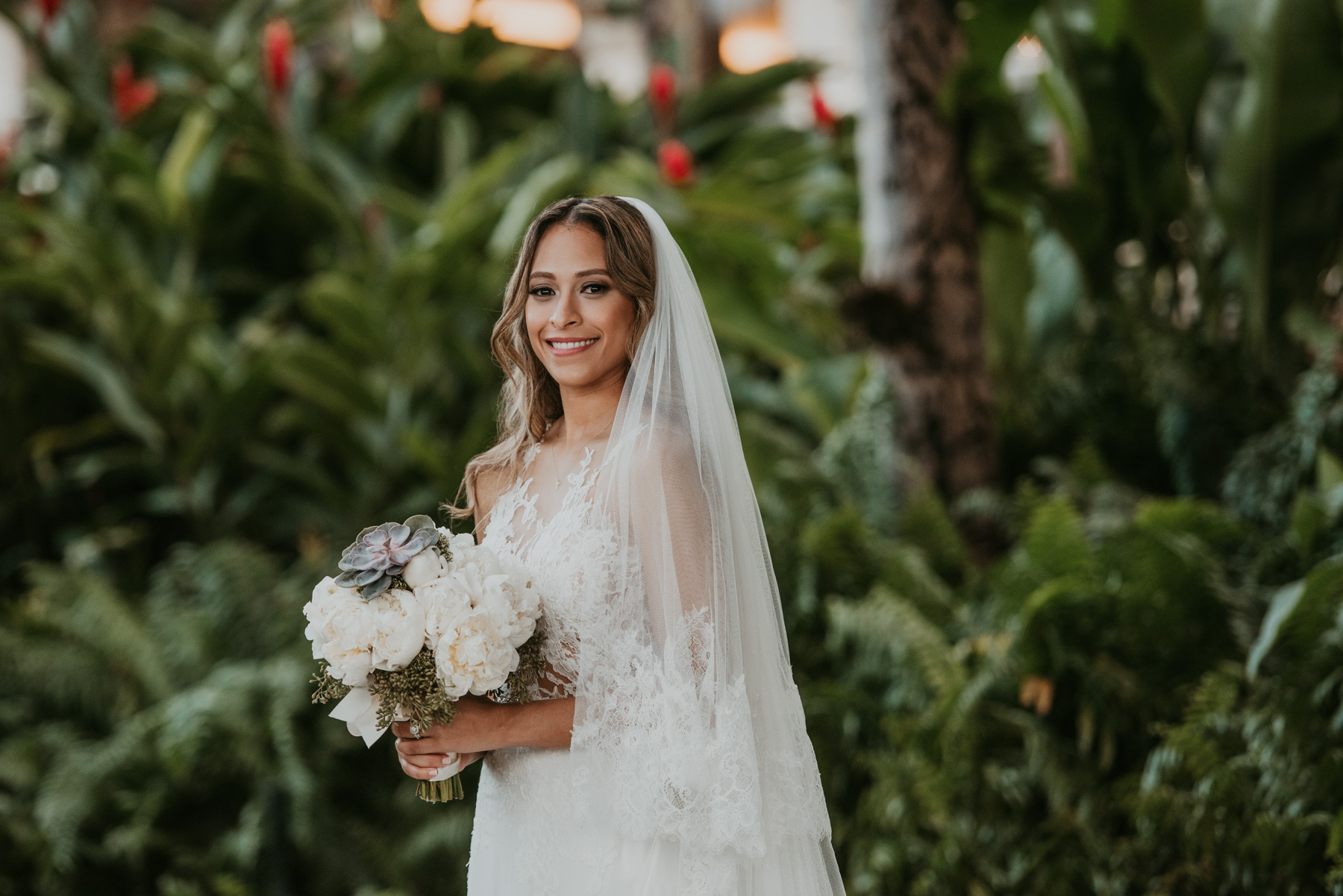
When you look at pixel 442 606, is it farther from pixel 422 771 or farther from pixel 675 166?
pixel 675 166

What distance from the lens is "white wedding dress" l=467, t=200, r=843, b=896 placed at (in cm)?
136

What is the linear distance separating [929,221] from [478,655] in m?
2.56

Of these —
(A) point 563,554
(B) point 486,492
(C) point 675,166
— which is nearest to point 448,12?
(C) point 675,166

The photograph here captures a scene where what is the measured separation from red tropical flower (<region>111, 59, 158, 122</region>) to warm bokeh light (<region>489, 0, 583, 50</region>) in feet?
8.10

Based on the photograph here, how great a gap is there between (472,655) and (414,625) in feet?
0.27

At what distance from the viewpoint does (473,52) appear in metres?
5.87

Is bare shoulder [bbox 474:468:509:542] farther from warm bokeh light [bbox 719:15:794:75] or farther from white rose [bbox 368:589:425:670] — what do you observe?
warm bokeh light [bbox 719:15:794:75]

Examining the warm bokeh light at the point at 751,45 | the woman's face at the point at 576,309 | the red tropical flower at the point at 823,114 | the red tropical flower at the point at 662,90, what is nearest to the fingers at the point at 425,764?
the woman's face at the point at 576,309

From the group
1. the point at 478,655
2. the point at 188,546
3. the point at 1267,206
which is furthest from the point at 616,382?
the point at 188,546

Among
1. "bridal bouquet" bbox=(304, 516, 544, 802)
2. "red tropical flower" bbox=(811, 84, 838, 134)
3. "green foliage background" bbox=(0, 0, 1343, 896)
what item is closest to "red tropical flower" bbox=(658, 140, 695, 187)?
"green foliage background" bbox=(0, 0, 1343, 896)

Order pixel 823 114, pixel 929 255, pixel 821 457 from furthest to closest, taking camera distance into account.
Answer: pixel 823 114 → pixel 821 457 → pixel 929 255

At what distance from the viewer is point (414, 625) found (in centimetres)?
132

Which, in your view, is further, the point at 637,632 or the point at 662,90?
the point at 662,90

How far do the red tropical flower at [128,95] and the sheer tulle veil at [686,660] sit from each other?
4.21 metres
